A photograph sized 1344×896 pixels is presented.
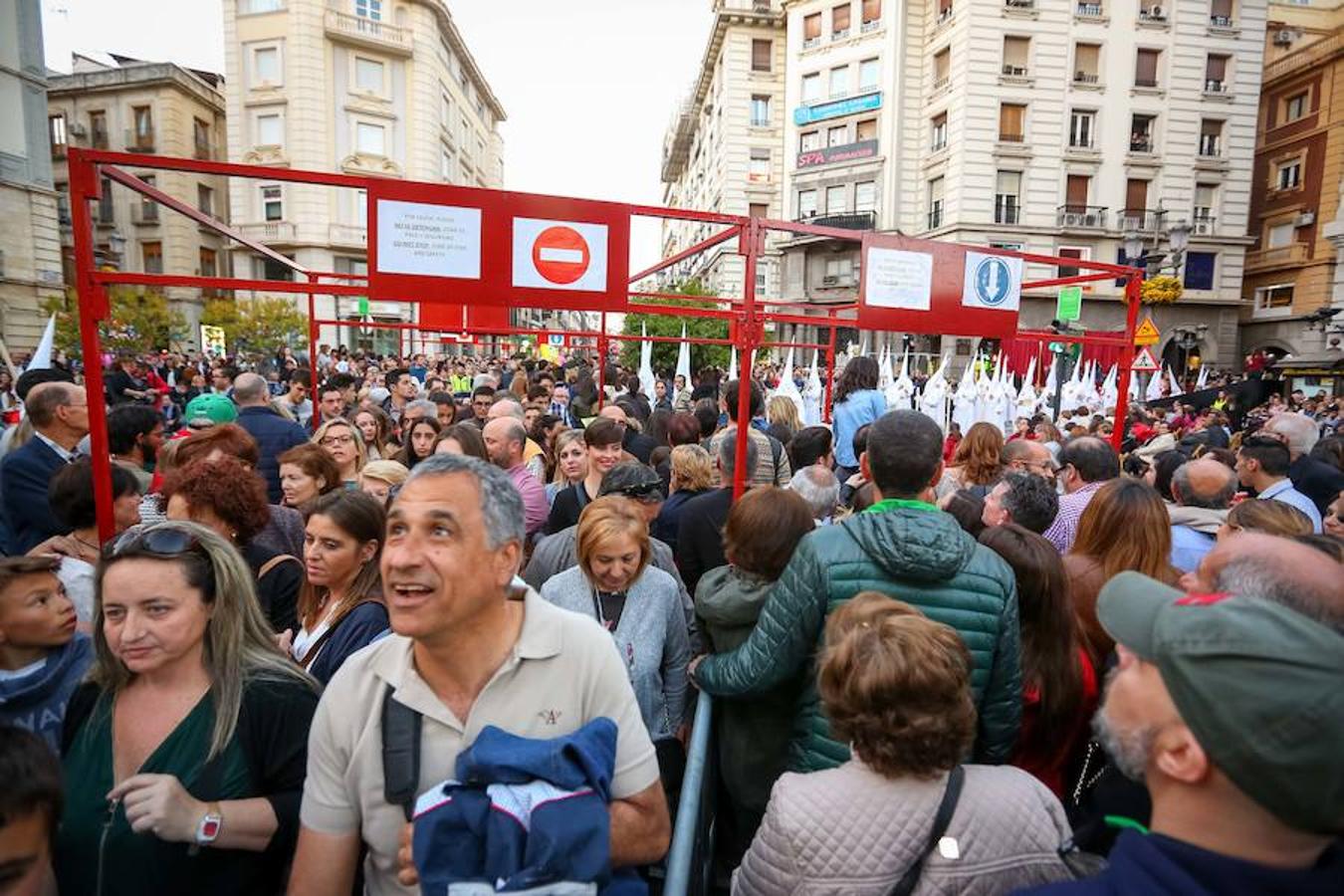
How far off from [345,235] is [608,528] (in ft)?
124

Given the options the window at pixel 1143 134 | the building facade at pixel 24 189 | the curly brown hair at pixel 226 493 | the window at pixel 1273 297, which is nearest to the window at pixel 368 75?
the building facade at pixel 24 189

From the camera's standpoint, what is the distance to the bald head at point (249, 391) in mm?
5332

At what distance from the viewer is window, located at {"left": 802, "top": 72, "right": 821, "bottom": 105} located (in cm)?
3397

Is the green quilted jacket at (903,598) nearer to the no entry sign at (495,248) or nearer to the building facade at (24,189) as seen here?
the no entry sign at (495,248)

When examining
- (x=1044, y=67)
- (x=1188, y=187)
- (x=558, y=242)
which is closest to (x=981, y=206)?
(x=1044, y=67)

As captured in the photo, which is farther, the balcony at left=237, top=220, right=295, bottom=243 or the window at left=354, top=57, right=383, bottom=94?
the window at left=354, top=57, right=383, bottom=94

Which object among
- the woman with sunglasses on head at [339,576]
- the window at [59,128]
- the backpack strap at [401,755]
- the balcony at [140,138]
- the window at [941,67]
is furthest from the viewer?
the window at [59,128]

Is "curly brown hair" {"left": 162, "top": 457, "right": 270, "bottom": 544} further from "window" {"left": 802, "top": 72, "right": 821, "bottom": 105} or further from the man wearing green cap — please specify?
"window" {"left": 802, "top": 72, "right": 821, "bottom": 105}

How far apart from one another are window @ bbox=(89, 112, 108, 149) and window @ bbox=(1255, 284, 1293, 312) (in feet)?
192

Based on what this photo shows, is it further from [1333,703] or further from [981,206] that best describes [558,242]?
[981,206]

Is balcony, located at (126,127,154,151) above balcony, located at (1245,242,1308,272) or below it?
above

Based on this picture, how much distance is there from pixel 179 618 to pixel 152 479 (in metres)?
2.88

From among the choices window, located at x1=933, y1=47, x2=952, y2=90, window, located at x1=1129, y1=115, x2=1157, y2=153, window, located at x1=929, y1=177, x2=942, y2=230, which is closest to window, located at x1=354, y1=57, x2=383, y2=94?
window, located at x1=933, y1=47, x2=952, y2=90

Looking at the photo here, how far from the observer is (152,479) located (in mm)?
4008
